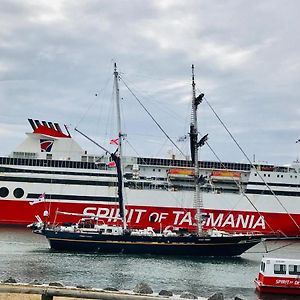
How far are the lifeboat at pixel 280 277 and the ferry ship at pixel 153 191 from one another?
27.5 metres

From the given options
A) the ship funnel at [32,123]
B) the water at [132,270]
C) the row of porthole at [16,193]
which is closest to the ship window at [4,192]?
the row of porthole at [16,193]

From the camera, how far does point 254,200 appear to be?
181ft

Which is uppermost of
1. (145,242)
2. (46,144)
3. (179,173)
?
(46,144)

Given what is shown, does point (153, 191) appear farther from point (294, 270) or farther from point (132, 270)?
point (294, 270)

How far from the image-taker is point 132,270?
3069 centimetres

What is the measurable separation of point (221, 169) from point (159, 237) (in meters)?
20.1

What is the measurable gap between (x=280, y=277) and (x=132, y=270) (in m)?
9.20

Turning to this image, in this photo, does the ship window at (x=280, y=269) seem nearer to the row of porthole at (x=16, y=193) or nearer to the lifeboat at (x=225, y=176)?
the lifeboat at (x=225, y=176)

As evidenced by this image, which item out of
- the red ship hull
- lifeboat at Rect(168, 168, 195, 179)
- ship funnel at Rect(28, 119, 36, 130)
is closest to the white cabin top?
the red ship hull

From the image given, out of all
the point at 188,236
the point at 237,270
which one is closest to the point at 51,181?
the point at 188,236

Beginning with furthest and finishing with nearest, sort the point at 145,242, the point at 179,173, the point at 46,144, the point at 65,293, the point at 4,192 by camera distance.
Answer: the point at 46,144
the point at 179,173
the point at 4,192
the point at 145,242
the point at 65,293

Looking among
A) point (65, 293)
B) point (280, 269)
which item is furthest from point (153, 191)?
point (65, 293)

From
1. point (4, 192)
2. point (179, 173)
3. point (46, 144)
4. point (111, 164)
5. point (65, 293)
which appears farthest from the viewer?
point (46, 144)

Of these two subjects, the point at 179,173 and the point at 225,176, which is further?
the point at 225,176
